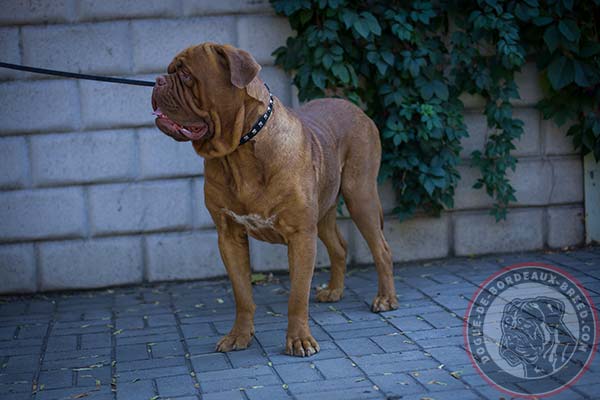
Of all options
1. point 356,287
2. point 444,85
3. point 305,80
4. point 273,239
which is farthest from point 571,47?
point 273,239

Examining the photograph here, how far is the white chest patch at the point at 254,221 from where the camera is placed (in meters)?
4.60

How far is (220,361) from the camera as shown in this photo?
4508mm

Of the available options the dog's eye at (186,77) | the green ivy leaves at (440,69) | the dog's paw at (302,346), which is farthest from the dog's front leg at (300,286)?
the green ivy leaves at (440,69)

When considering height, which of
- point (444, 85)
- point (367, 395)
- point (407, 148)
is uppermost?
point (444, 85)

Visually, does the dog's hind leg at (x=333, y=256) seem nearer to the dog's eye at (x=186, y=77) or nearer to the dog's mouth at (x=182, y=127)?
the dog's mouth at (x=182, y=127)

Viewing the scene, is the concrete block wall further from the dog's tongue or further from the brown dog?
the dog's tongue

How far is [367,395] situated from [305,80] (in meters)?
3.03

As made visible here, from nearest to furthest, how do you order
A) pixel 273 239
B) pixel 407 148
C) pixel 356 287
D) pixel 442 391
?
pixel 442 391
pixel 273 239
pixel 356 287
pixel 407 148

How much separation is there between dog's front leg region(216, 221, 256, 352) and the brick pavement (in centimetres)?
10

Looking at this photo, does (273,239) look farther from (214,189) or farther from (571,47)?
(571,47)

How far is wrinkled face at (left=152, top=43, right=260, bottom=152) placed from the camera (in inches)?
167

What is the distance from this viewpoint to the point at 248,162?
4.50 metres

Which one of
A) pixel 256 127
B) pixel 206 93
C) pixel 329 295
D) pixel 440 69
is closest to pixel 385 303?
pixel 329 295

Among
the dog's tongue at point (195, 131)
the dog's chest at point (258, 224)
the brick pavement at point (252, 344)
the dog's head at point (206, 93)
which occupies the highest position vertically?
the dog's head at point (206, 93)
